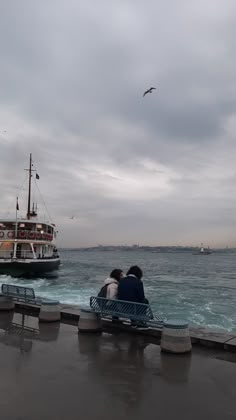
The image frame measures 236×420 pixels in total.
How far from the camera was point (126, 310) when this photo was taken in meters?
8.61

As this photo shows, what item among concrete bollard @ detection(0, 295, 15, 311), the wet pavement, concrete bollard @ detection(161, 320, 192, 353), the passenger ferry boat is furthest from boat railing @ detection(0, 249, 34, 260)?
concrete bollard @ detection(161, 320, 192, 353)

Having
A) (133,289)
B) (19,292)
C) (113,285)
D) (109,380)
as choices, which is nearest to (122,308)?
(133,289)

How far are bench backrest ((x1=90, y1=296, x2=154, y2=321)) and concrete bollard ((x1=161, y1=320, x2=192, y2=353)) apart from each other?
0.97 meters

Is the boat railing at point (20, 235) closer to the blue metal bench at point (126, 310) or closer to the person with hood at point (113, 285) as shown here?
the person with hood at point (113, 285)

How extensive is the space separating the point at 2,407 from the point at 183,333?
3.51m

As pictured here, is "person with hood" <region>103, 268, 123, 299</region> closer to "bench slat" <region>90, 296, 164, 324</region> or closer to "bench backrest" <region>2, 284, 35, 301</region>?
"bench slat" <region>90, 296, 164, 324</region>

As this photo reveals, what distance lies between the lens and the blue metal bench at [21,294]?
11797mm

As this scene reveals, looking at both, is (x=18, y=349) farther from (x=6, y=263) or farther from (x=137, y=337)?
(x=6, y=263)

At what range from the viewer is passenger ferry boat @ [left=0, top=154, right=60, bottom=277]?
41119 millimetres

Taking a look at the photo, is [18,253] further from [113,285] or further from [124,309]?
[124,309]

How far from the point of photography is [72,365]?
21.6ft

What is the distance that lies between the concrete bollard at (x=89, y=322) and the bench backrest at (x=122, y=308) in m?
0.15

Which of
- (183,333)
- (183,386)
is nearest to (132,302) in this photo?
(183,333)

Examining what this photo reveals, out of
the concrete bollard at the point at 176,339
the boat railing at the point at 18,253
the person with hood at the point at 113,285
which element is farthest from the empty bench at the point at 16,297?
the boat railing at the point at 18,253
